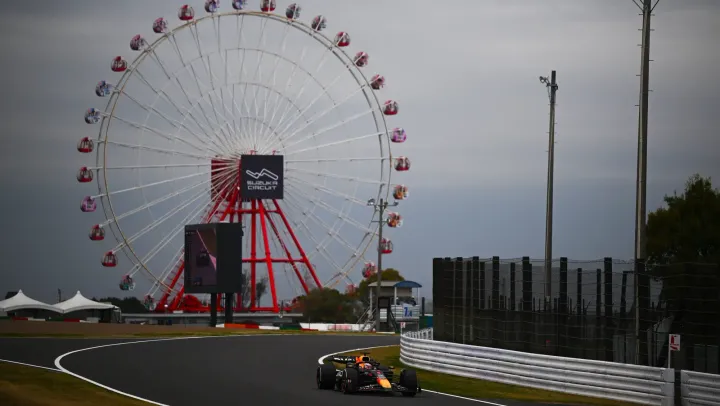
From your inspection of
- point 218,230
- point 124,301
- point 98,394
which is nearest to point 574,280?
point 98,394

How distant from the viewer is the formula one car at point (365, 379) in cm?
2333

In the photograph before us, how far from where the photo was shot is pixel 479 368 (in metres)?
28.2

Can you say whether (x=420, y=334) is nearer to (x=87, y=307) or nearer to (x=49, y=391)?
(x=49, y=391)

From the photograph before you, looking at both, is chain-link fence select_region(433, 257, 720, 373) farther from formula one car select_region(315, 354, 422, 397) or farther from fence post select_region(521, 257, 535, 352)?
formula one car select_region(315, 354, 422, 397)

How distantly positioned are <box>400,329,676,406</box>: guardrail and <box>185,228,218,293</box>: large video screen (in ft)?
116

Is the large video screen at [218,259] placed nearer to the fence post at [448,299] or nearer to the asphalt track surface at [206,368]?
the asphalt track surface at [206,368]

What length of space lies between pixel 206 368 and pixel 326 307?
71401 mm

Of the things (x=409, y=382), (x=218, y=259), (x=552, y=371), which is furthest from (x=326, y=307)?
(x=409, y=382)

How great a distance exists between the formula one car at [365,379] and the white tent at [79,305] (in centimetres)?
6035

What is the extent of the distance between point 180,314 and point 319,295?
54.7ft

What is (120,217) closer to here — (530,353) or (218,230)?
(218,230)

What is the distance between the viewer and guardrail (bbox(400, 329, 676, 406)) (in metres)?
22.4

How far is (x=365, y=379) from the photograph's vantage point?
23766mm

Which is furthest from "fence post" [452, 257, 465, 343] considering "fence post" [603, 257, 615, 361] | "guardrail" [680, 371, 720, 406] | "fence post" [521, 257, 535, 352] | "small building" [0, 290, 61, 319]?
"small building" [0, 290, 61, 319]
